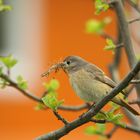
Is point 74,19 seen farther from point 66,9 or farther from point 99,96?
point 99,96

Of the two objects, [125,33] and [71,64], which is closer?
[125,33]

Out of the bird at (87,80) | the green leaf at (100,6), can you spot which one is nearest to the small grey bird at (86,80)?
the bird at (87,80)

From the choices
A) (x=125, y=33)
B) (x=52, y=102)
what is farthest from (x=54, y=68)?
(x=52, y=102)

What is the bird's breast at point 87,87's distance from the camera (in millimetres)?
5297

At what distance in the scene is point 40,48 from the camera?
512 inches

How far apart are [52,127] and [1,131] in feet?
2.95

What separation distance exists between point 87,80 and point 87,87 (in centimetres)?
10

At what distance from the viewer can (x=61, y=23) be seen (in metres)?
13.4

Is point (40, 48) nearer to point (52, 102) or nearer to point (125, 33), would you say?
point (125, 33)

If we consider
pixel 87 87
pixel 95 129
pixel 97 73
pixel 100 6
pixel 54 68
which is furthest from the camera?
pixel 95 129

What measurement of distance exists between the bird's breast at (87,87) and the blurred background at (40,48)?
7.24 metres

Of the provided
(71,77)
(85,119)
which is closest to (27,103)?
(71,77)

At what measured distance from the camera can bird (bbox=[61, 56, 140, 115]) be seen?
5.29 metres

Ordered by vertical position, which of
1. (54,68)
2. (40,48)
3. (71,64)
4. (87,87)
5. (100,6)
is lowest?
(40,48)
